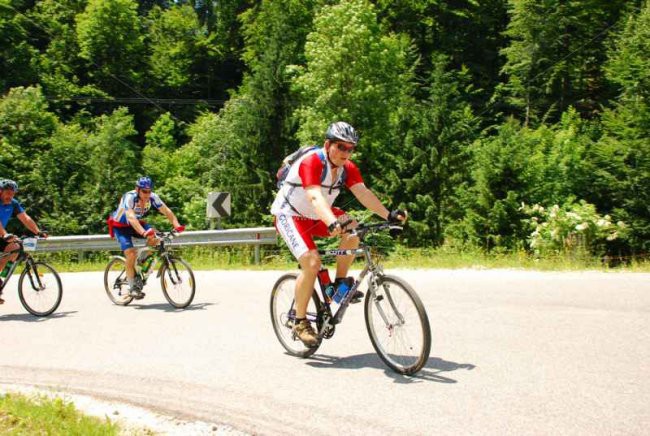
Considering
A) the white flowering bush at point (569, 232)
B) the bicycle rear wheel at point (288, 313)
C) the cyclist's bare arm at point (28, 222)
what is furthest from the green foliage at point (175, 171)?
the bicycle rear wheel at point (288, 313)

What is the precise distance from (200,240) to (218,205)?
96 cm

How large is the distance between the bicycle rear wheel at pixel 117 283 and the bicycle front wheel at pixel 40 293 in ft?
2.99

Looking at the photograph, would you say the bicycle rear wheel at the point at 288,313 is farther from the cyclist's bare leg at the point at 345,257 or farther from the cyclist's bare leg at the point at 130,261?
the cyclist's bare leg at the point at 130,261

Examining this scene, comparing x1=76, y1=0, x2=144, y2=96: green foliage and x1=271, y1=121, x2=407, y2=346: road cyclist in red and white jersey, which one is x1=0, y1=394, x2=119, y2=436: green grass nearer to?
x1=271, y1=121, x2=407, y2=346: road cyclist in red and white jersey

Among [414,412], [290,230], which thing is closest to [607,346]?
[414,412]

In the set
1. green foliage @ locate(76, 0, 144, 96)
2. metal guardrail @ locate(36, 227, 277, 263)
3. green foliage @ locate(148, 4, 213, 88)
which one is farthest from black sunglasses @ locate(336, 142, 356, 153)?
green foliage @ locate(148, 4, 213, 88)

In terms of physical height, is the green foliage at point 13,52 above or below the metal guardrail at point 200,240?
above

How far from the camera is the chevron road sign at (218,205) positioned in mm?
17516

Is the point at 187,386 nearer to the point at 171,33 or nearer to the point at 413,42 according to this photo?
the point at 413,42

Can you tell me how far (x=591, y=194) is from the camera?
76.9 ft

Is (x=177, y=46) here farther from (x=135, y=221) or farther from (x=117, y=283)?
(x=135, y=221)

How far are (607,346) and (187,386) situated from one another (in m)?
3.58

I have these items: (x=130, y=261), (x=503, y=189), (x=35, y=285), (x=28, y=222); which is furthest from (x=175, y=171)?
(x=35, y=285)

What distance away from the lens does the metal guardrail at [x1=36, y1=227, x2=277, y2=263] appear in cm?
1741
